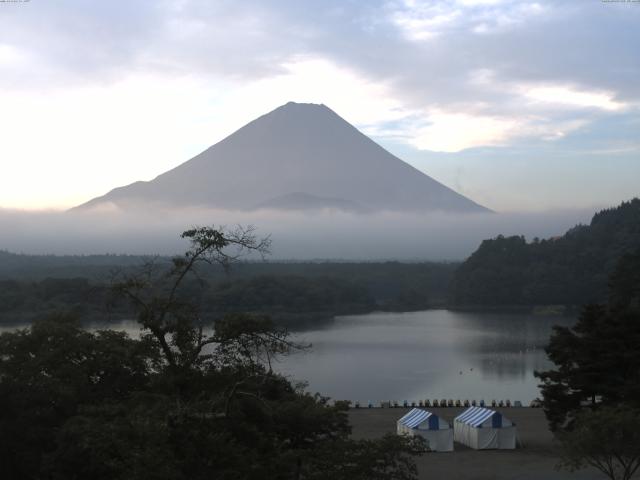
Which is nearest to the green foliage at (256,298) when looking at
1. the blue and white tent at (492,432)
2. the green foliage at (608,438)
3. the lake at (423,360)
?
the lake at (423,360)

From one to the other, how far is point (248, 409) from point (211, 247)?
1.29m

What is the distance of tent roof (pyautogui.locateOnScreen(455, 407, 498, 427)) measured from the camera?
12.9 metres

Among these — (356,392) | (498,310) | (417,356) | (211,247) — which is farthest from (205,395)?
(498,310)

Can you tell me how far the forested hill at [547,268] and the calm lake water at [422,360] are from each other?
11490 mm

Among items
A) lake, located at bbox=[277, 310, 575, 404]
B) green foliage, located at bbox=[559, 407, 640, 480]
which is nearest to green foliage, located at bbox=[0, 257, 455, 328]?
lake, located at bbox=[277, 310, 575, 404]

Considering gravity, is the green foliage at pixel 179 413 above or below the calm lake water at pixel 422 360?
above

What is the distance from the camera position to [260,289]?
51.9 metres

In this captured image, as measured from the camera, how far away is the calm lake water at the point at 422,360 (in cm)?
2206

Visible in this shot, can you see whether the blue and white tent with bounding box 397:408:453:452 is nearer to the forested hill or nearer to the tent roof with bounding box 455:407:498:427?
the tent roof with bounding box 455:407:498:427

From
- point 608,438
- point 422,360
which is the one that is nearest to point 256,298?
point 422,360

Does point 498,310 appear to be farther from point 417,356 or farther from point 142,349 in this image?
point 142,349

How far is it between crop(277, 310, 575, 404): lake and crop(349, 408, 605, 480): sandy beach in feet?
7.29

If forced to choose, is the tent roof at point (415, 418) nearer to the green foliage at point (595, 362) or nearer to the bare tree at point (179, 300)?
the green foliage at point (595, 362)

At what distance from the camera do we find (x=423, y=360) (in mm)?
28547
